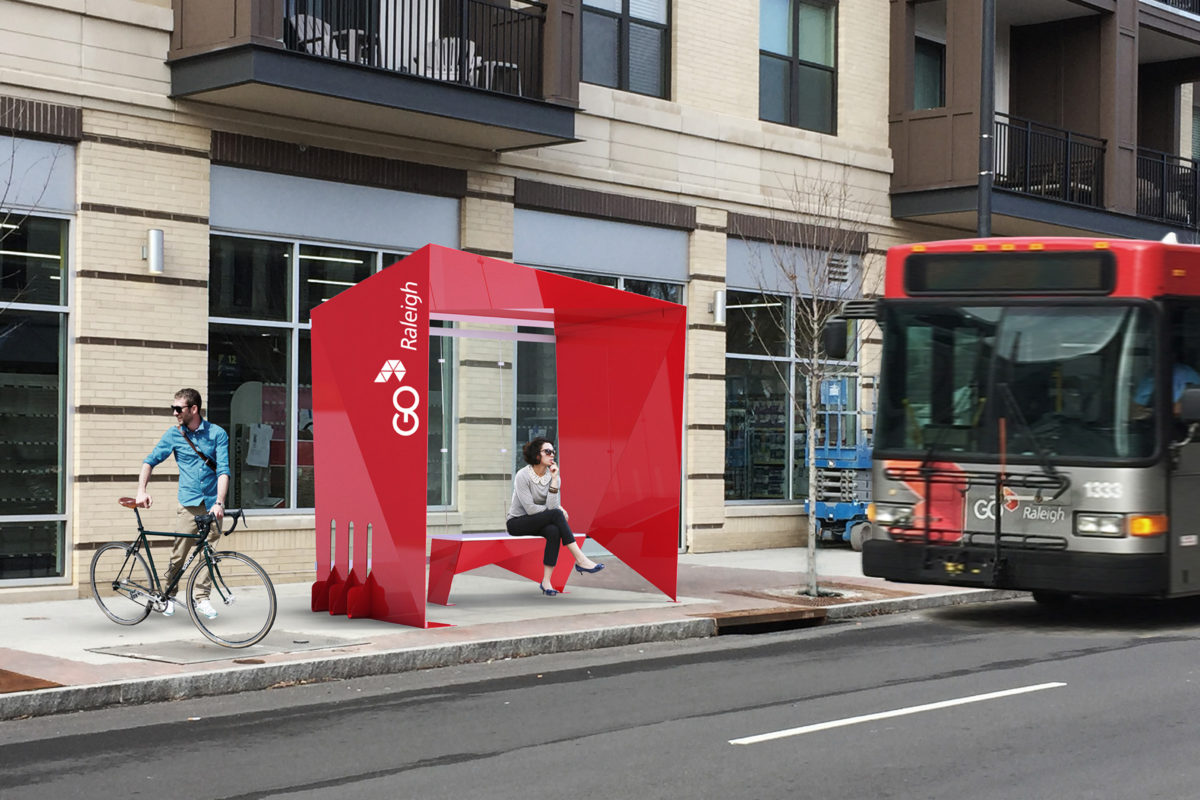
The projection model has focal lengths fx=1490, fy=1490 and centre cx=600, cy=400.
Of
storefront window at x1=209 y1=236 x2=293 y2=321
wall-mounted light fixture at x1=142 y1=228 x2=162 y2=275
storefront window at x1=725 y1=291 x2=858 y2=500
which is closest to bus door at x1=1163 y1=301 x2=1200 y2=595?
storefront window at x1=725 y1=291 x2=858 y2=500

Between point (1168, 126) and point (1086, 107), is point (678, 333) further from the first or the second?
point (1168, 126)

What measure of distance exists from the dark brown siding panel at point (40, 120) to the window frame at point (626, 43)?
22.0ft

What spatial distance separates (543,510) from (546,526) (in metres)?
0.18

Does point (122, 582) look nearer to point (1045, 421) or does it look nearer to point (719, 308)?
point (1045, 421)

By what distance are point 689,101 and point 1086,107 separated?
27.0 ft

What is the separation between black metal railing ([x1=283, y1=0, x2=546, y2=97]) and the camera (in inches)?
597

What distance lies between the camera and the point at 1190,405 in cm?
1150

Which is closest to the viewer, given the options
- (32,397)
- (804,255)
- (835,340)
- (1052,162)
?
(835,340)

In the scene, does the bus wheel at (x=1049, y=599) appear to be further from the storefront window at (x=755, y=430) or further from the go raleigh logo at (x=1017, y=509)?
the storefront window at (x=755, y=430)

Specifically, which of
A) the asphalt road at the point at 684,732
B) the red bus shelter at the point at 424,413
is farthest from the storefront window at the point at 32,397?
the asphalt road at the point at 684,732

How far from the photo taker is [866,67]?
2191 centimetres

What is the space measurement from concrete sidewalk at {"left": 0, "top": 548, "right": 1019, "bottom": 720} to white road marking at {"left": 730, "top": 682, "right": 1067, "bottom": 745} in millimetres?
3552

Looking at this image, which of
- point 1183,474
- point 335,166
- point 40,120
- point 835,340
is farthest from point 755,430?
point 40,120

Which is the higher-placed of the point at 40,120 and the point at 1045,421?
the point at 40,120
